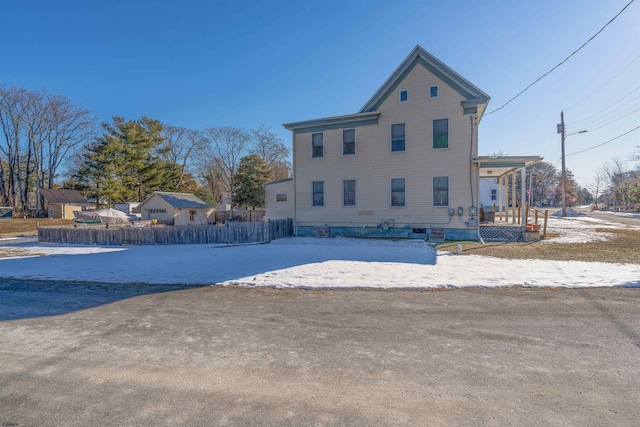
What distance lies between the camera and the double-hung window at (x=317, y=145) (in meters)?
16.9

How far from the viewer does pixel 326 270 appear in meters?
8.07

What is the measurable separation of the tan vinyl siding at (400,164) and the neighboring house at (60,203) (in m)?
35.7

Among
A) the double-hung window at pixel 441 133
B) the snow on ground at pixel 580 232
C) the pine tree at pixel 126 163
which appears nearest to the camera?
the snow on ground at pixel 580 232

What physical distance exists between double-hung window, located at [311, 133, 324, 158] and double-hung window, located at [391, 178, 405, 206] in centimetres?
420

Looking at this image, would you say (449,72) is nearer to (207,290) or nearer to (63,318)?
(207,290)

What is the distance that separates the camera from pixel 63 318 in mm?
4809

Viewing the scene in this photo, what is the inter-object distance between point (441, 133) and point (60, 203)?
1692 inches

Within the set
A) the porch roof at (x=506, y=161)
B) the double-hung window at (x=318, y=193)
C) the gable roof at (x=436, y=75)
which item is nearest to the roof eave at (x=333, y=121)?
the gable roof at (x=436, y=75)

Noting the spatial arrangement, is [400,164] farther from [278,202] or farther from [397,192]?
[278,202]

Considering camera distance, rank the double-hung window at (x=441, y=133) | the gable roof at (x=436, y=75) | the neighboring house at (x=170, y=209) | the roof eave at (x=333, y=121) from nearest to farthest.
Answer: the gable roof at (x=436, y=75) → the double-hung window at (x=441, y=133) → the roof eave at (x=333, y=121) → the neighboring house at (x=170, y=209)

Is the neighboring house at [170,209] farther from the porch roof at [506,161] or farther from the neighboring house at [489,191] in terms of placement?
the neighboring house at [489,191]

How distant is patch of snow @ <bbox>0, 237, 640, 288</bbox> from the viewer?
22.3 feet

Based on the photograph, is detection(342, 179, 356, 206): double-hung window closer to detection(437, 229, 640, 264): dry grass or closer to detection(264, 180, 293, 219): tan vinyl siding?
detection(264, 180, 293, 219): tan vinyl siding

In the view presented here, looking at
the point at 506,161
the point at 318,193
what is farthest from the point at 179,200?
the point at 506,161
